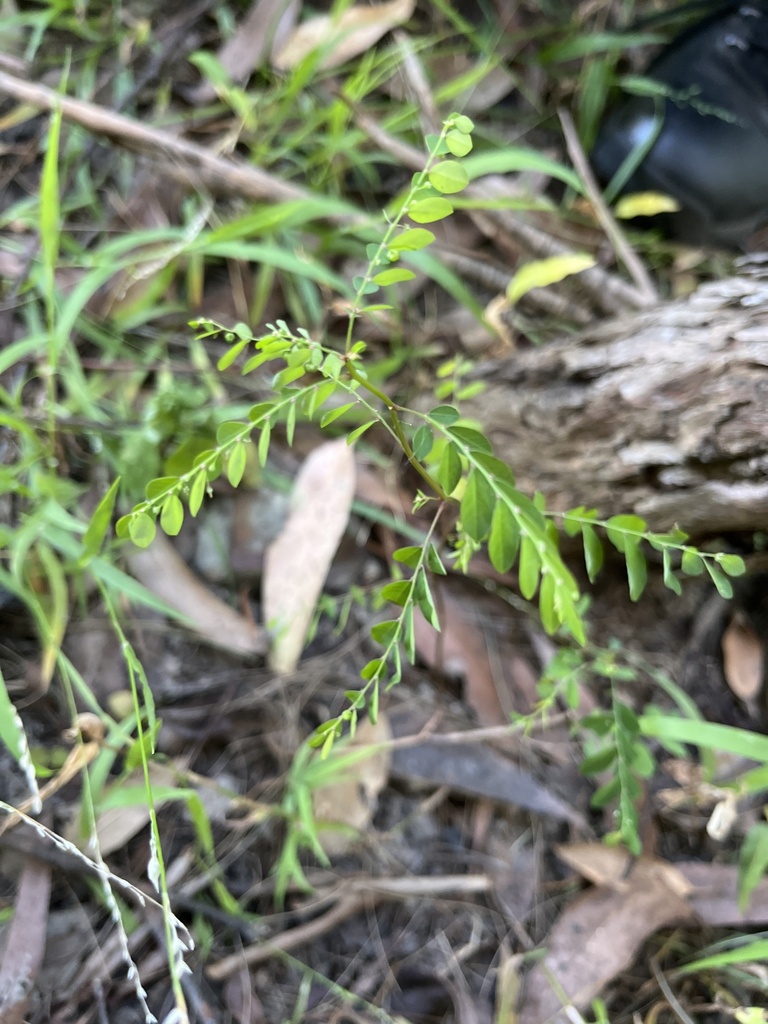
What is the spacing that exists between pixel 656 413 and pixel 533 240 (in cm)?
58

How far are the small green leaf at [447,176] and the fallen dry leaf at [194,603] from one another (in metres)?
0.74

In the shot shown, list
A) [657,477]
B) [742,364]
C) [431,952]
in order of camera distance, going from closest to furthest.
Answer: [742,364]
[657,477]
[431,952]

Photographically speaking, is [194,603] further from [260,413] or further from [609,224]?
[609,224]

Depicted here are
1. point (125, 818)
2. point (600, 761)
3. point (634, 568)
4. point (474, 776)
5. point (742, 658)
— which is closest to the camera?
point (634, 568)

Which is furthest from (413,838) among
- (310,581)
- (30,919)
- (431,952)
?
(30,919)

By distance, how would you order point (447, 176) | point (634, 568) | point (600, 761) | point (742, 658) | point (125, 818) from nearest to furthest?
1. point (447, 176)
2. point (634, 568)
3. point (600, 761)
4. point (125, 818)
5. point (742, 658)

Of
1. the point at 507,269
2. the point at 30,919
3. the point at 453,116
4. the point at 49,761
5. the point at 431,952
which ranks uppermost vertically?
the point at 453,116

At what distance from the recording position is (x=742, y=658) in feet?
3.84

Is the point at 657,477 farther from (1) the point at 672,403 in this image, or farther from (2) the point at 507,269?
(2) the point at 507,269

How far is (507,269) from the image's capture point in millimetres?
1335

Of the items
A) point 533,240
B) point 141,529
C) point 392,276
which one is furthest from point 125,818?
point 533,240

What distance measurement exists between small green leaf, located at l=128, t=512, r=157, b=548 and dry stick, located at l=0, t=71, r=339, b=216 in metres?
0.74

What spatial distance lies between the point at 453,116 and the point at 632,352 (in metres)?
0.44

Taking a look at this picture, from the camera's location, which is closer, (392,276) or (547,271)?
(392,276)
